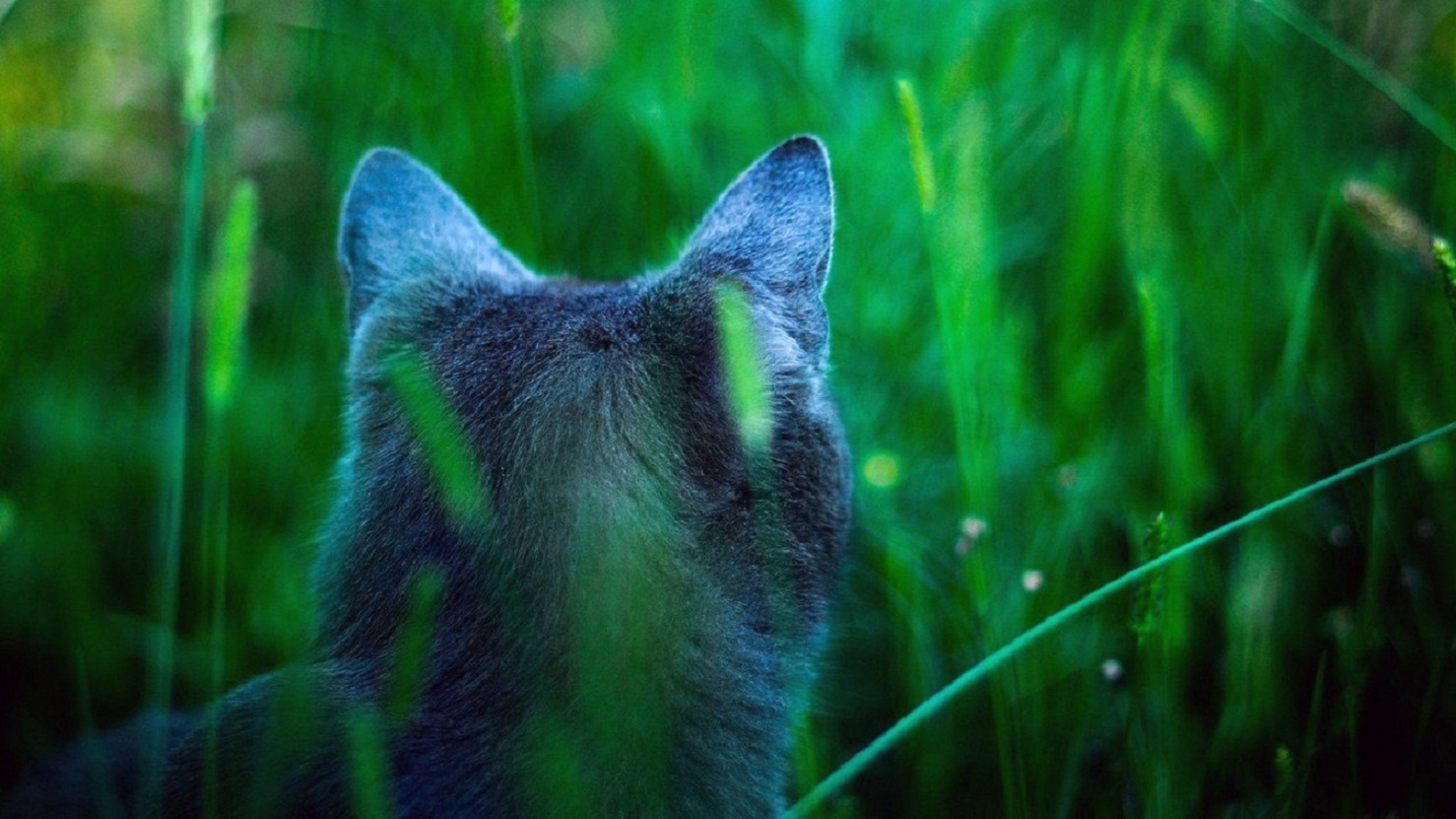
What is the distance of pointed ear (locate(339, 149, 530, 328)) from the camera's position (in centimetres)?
218

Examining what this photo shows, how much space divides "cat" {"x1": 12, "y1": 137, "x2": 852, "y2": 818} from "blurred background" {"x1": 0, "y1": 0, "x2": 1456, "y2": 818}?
18cm

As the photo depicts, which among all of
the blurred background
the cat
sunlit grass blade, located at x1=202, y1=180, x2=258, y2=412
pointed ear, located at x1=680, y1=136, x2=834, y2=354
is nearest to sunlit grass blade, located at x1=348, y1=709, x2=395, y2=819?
the cat

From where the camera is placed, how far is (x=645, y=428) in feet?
5.46

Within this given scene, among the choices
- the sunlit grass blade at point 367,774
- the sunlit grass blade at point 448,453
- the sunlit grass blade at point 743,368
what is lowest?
the sunlit grass blade at point 367,774

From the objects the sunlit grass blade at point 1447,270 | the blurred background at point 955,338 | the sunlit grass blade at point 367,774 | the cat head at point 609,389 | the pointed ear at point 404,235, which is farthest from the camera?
the pointed ear at point 404,235

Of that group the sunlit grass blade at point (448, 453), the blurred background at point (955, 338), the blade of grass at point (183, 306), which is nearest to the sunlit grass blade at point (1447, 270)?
the blurred background at point (955, 338)

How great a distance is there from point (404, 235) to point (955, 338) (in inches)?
44.6

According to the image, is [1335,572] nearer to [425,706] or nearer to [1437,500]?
[1437,500]

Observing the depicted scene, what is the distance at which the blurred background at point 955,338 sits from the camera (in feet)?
6.61

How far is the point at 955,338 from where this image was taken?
88.7 inches

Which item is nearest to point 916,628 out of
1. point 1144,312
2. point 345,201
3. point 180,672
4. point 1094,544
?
point 1094,544

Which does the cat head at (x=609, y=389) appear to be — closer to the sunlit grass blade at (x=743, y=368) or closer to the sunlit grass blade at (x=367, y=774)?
the sunlit grass blade at (x=743, y=368)

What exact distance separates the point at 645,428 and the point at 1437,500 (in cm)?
164

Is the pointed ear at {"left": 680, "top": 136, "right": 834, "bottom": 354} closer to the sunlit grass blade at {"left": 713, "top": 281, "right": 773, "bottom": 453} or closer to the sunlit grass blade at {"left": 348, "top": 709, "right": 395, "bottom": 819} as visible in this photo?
the sunlit grass blade at {"left": 713, "top": 281, "right": 773, "bottom": 453}
